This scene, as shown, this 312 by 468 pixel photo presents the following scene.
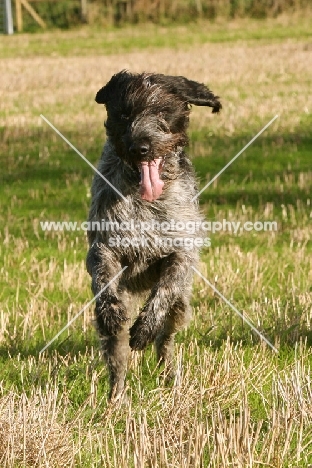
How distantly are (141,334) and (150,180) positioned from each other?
2.84ft

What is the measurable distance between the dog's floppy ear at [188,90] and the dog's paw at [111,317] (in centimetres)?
130

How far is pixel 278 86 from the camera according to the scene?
69.4ft

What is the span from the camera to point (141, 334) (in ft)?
17.3

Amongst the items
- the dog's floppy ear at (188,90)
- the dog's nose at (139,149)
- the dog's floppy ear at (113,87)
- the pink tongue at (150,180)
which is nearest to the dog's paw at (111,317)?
the pink tongue at (150,180)

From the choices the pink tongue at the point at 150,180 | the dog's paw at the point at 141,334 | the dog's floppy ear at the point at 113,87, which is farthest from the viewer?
the dog's floppy ear at the point at 113,87

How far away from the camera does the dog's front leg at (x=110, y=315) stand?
17.4 ft

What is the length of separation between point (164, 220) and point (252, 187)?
6131mm

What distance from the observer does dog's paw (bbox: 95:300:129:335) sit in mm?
5293

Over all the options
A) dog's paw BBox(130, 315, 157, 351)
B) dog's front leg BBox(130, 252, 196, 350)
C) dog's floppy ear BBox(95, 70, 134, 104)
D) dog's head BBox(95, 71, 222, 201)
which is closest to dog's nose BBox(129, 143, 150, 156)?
dog's head BBox(95, 71, 222, 201)

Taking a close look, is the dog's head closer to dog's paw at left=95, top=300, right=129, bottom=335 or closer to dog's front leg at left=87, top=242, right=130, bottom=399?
dog's front leg at left=87, top=242, right=130, bottom=399

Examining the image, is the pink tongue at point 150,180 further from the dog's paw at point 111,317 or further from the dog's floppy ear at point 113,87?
the dog's paw at point 111,317

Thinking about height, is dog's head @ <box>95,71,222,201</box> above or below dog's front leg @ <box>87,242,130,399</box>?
above

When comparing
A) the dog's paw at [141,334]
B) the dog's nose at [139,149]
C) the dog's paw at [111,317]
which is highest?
the dog's nose at [139,149]

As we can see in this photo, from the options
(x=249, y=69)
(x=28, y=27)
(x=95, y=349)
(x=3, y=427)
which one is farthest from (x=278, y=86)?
(x=28, y=27)
